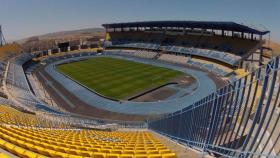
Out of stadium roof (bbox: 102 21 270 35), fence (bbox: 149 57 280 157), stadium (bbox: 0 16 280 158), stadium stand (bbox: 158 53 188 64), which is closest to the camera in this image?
fence (bbox: 149 57 280 157)

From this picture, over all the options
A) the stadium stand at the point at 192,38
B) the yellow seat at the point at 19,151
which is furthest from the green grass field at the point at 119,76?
the yellow seat at the point at 19,151

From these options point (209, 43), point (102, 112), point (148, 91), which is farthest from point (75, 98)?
point (209, 43)

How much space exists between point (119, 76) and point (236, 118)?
37499 millimetres

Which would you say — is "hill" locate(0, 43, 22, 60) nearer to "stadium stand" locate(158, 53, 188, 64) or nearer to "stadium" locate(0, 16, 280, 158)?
"stadium" locate(0, 16, 280, 158)

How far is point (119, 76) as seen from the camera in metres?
46.4

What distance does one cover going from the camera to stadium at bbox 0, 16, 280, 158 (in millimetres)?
8727

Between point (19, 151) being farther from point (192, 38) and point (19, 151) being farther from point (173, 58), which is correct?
point (192, 38)

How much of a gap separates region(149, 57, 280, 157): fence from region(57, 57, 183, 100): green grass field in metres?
22.6

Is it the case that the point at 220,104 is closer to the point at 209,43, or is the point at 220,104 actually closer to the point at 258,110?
the point at 258,110

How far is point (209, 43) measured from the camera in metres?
60.0

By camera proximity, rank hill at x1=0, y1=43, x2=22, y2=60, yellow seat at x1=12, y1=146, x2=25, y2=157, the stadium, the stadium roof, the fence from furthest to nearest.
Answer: hill at x1=0, y1=43, x2=22, y2=60
the stadium roof
the stadium
the fence
yellow seat at x1=12, y1=146, x2=25, y2=157

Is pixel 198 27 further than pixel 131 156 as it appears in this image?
Yes

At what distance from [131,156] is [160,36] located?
67.3m

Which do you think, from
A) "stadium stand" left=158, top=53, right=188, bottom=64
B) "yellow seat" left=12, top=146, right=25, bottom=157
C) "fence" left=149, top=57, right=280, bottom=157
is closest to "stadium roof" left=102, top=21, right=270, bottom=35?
"stadium stand" left=158, top=53, right=188, bottom=64
